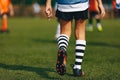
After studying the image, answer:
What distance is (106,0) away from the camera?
2048 inches

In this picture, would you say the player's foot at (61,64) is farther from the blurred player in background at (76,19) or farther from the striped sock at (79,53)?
the striped sock at (79,53)

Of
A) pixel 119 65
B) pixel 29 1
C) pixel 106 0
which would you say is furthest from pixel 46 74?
pixel 29 1

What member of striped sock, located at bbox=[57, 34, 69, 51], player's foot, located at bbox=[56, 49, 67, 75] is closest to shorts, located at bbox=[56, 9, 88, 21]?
striped sock, located at bbox=[57, 34, 69, 51]

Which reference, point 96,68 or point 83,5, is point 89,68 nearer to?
point 96,68

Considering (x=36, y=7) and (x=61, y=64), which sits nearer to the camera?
(x=61, y=64)

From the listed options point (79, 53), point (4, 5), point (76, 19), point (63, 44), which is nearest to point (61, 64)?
point (63, 44)

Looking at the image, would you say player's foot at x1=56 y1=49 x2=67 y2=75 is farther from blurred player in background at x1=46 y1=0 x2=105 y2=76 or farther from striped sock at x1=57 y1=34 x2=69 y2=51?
blurred player in background at x1=46 y1=0 x2=105 y2=76

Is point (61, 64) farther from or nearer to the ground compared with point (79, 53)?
farther from the ground

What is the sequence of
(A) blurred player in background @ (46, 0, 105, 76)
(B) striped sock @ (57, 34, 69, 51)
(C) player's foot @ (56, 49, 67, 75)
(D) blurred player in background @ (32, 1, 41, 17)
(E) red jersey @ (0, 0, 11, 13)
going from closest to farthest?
(C) player's foot @ (56, 49, 67, 75)
(B) striped sock @ (57, 34, 69, 51)
(A) blurred player in background @ (46, 0, 105, 76)
(E) red jersey @ (0, 0, 11, 13)
(D) blurred player in background @ (32, 1, 41, 17)

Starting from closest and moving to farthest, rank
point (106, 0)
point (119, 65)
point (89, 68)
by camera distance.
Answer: point (89, 68)
point (119, 65)
point (106, 0)

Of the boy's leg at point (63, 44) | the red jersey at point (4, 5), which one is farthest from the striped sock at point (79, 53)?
the red jersey at point (4, 5)

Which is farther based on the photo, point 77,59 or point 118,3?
point 118,3

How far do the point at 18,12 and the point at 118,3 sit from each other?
153 feet

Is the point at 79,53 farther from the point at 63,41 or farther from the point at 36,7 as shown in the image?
the point at 36,7
